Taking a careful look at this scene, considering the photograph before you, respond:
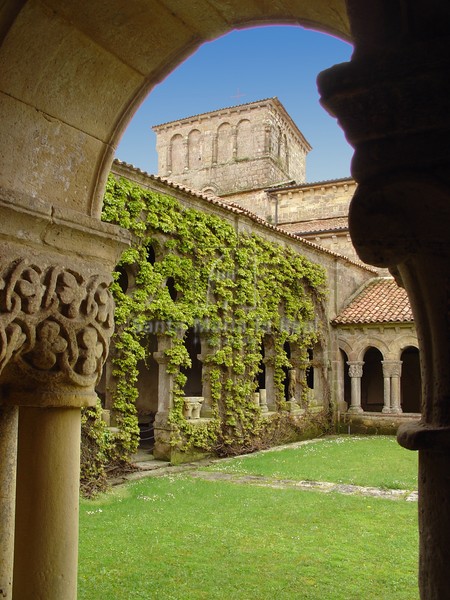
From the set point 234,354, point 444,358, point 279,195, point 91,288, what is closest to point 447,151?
point 444,358

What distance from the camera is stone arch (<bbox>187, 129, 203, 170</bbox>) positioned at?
28.9m

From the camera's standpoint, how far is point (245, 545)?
19.5ft

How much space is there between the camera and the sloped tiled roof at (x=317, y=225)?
21641 mm

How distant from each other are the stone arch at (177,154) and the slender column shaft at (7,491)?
91.4 ft

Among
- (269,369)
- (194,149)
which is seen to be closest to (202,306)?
(269,369)

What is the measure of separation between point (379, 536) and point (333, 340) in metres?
11.8

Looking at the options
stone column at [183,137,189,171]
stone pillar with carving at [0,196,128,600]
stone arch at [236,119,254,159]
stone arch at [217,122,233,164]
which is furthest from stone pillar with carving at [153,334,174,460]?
stone column at [183,137,189,171]

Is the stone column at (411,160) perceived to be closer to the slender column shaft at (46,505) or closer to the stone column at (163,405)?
the slender column shaft at (46,505)

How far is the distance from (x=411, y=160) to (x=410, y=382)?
2058 cm

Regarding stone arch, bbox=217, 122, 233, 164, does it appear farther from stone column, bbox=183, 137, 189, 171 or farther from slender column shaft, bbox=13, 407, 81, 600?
slender column shaft, bbox=13, 407, 81, 600

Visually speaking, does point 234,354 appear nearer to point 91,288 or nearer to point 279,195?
point 91,288

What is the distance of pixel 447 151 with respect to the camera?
1.18m

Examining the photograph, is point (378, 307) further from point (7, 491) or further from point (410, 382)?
point (7, 491)

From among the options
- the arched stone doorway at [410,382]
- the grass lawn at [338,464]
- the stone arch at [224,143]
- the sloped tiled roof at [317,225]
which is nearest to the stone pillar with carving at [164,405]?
the grass lawn at [338,464]
